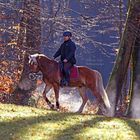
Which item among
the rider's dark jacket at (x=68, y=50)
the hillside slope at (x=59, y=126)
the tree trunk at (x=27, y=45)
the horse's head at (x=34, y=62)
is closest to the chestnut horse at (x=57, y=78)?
the horse's head at (x=34, y=62)

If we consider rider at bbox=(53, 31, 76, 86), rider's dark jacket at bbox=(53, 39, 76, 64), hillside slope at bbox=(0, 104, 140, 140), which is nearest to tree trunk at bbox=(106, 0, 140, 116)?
rider at bbox=(53, 31, 76, 86)

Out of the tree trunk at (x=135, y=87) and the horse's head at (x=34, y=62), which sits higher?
the horse's head at (x=34, y=62)

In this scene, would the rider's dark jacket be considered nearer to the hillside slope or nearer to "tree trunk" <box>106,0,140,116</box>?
the hillside slope

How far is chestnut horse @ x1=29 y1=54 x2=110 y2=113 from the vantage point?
1221 cm

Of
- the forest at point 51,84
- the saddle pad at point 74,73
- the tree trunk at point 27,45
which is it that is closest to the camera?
the forest at point 51,84

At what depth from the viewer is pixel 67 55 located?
1195 cm

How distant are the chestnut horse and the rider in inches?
7.7

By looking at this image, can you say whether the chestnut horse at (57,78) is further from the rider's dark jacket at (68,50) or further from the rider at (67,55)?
the rider's dark jacket at (68,50)

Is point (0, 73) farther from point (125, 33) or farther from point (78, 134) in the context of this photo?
point (78, 134)

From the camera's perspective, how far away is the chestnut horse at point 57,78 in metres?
12.2

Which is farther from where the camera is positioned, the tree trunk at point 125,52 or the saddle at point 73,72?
the tree trunk at point 125,52

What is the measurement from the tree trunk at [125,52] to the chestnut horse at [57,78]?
58.9 inches

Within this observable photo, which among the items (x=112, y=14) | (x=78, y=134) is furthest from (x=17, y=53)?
(x=78, y=134)

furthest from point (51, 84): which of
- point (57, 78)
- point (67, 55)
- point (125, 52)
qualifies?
point (125, 52)
